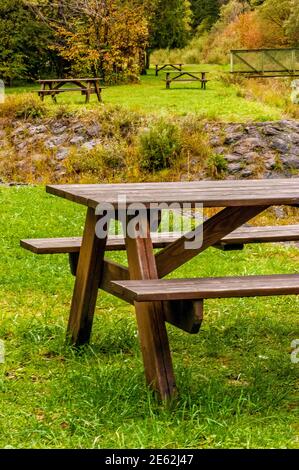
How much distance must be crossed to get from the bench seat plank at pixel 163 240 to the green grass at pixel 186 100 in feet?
45.4

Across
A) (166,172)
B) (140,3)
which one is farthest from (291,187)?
(140,3)

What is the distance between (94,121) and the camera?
2105 centimetres

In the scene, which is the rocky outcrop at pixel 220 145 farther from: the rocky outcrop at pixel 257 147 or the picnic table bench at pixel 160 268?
the picnic table bench at pixel 160 268

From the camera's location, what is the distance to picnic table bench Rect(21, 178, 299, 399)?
4.60 metres

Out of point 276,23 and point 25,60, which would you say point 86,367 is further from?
point 276,23

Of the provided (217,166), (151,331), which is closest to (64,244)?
(151,331)

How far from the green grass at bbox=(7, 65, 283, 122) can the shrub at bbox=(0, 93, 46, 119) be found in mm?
638

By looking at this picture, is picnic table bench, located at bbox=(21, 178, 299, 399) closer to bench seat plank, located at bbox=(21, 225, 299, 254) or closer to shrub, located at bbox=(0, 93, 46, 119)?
bench seat plank, located at bbox=(21, 225, 299, 254)

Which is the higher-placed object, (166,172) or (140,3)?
(140,3)

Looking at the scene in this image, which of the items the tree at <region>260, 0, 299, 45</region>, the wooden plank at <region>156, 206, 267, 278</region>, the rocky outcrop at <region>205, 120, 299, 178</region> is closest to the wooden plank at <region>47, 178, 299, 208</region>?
the wooden plank at <region>156, 206, 267, 278</region>

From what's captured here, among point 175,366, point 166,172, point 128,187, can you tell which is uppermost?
point 128,187
